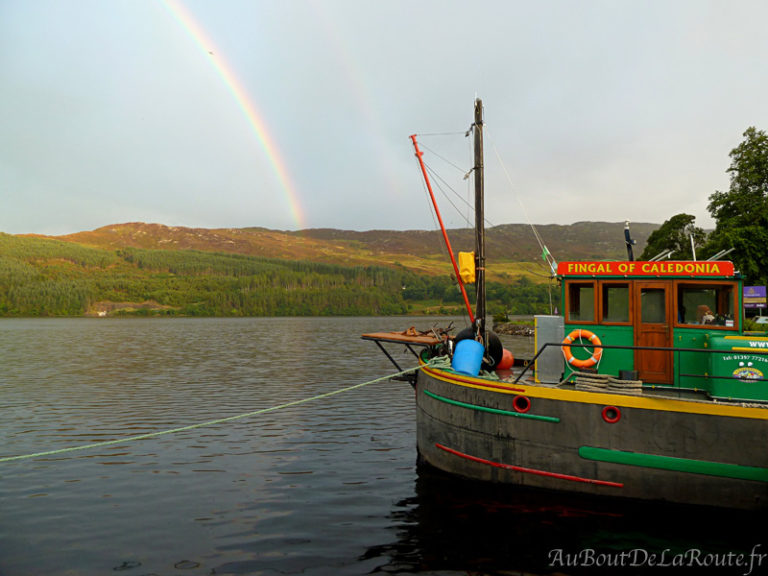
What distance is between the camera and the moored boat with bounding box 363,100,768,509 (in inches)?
364

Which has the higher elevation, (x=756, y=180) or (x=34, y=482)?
(x=756, y=180)

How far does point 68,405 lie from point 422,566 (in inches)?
793

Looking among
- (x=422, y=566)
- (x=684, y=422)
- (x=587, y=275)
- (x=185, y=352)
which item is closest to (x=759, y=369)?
(x=684, y=422)

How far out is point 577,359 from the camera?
1140cm

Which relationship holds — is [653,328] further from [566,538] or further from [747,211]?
[747,211]

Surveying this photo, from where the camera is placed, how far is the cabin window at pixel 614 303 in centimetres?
1141

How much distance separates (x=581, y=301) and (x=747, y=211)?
41861 millimetres

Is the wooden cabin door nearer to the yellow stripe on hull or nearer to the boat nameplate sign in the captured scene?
the boat nameplate sign

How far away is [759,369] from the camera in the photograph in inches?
382

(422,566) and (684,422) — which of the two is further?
(684,422)

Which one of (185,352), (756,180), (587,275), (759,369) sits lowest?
(185,352)

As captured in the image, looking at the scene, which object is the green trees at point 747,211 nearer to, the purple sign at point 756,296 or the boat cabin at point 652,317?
the purple sign at point 756,296

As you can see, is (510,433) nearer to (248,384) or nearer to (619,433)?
(619,433)

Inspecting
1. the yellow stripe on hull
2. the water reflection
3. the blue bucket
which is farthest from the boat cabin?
the water reflection
